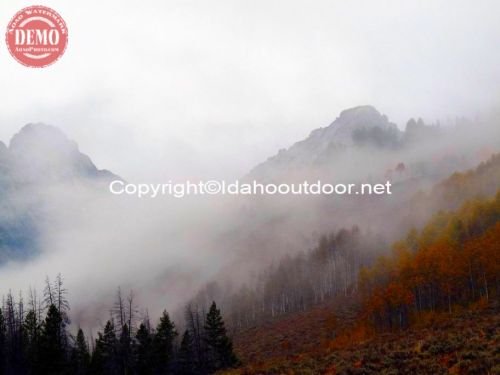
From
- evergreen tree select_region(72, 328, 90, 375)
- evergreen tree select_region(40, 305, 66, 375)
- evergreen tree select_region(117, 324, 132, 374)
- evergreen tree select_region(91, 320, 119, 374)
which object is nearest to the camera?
evergreen tree select_region(40, 305, 66, 375)

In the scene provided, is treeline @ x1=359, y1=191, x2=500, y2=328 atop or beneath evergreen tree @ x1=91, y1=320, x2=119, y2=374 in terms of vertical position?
atop

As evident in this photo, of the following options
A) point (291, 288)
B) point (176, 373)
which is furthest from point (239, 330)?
point (176, 373)

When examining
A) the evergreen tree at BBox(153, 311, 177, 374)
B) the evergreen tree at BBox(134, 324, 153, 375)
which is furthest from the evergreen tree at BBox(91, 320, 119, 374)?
the evergreen tree at BBox(153, 311, 177, 374)

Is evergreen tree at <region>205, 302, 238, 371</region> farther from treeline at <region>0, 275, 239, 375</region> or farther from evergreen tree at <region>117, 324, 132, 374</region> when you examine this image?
evergreen tree at <region>117, 324, 132, 374</region>

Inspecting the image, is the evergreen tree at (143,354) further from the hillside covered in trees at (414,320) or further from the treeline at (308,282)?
the treeline at (308,282)

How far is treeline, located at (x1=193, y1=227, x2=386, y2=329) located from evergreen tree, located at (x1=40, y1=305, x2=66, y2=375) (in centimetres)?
7397

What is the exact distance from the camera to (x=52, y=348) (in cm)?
5144

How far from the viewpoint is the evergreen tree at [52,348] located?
2009 inches

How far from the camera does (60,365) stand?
51.5m

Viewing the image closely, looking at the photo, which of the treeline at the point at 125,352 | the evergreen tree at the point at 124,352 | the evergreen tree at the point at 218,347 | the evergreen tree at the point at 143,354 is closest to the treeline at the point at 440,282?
the evergreen tree at the point at 218,347

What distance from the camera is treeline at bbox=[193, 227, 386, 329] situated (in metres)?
125

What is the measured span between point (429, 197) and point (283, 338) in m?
87.1

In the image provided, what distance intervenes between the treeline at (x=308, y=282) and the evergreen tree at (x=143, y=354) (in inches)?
2482

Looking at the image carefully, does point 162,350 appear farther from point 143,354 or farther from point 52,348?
point 52,348
